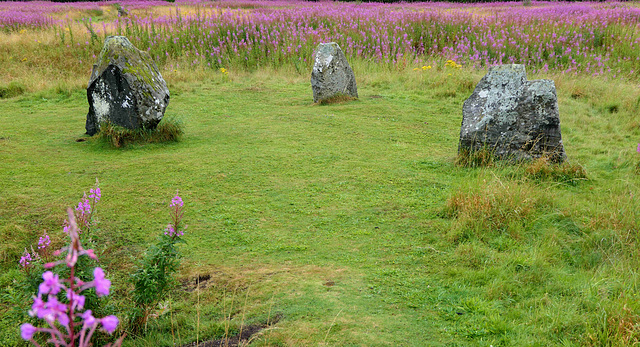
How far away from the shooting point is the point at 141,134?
765cm

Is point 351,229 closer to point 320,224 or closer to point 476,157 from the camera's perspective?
point 320,224

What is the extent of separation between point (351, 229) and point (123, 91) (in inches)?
176

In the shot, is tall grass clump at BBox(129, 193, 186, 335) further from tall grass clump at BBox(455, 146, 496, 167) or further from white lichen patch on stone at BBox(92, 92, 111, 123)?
white lichen patch on stone at BBox(92, 92, 111, 123)

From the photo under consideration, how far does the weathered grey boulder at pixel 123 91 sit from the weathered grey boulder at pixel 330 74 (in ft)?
11.6

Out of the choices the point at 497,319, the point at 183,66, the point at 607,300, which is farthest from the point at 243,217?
the point at 183,66

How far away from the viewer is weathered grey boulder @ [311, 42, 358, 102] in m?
10.2

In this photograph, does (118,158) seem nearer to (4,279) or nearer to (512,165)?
(4,279)

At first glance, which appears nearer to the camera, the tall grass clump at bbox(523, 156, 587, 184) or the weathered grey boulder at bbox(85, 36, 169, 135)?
the tall grass clump at bbox(523, 156, 587, 184)

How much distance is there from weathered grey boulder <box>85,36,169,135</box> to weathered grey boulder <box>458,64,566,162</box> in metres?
4.57

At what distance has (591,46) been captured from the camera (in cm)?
1455

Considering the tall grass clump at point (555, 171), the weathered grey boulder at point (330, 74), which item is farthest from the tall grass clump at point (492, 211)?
the weathered grey boulder at point (330, 74)

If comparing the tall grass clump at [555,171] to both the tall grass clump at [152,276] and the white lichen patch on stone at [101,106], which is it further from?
the white lichen patch on stone at [101,106]

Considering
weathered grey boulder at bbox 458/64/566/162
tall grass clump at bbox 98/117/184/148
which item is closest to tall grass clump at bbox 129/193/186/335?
weathered grey boulder at bbox 458/64/566/162

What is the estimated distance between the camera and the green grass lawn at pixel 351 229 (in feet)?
10.9
